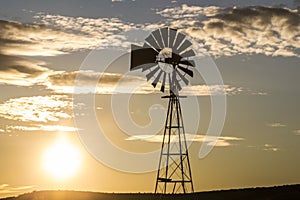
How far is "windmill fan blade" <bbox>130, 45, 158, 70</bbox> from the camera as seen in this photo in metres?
57.4

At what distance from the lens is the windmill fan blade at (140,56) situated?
188 ft

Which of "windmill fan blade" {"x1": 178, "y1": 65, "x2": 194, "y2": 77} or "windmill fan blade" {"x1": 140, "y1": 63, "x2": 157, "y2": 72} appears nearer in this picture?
"windmill fan blade" {"x1": 140, "y1": 63, "x2": 157, "y2": 72}

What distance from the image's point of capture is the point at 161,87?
5844 centimetres

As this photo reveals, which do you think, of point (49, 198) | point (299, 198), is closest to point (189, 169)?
point (299, 198)

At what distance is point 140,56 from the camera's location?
58125 millimetres

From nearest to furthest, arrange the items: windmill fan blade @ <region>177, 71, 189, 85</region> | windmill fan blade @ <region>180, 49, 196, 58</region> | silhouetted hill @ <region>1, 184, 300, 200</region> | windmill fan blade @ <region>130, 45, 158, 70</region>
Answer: silhouetted hill @ <region>1, 184, 300, 200</region>, windmill fan blade @ <region>130, 45, 158, 70</region>, windmill fan blade @ <region>177, 71, 189, 85</region>, windmill fan blade @ <region>180, 49, 196, 58</region>

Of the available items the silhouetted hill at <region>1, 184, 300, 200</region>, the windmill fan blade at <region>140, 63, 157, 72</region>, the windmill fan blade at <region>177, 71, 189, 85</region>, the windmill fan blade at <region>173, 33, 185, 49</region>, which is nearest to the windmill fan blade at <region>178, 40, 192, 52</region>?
the windmill fan blade at <region>173, 33, 185, 49</region>

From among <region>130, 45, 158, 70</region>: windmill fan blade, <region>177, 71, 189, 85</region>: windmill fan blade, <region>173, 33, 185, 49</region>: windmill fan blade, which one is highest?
<region>173, 33, 185, 49</region>: windmill fan blade

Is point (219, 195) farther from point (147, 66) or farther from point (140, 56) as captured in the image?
point (140, 56)

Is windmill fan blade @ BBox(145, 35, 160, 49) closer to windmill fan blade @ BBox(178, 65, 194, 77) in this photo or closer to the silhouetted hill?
windmill fan blade @ BBox(178, 65, 194, 77)

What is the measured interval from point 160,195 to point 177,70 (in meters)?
12.2

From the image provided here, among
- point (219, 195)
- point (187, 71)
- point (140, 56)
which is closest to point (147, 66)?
point (140, 56)

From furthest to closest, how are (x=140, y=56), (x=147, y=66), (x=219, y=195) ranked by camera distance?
(x=219, y=195)
(x=147, y=66)
(x=140, y=56)

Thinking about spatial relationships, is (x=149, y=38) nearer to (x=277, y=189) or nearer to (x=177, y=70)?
(x=177, y=70)
